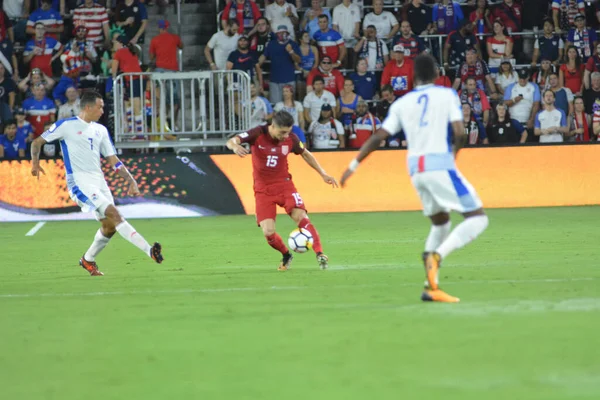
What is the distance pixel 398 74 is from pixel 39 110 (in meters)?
7.90

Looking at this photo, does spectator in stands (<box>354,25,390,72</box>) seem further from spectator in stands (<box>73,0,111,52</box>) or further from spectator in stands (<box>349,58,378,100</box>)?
spectator in stands (<box>73,0,111,52</box>)

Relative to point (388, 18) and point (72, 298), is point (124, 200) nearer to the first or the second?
point (388, 18)

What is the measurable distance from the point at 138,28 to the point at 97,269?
44.7 ft

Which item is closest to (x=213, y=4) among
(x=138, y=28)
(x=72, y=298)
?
(x=138, y=28)

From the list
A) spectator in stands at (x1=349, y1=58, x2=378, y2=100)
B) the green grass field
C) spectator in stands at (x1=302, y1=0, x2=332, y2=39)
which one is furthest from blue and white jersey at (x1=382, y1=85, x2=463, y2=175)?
spectator in stands at (x1=302, y1=0, x2=332, y2=39)

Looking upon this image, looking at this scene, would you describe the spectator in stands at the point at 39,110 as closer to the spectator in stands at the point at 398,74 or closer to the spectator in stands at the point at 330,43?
the spectator in stands at the point at 330,43

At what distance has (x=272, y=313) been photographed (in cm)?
827

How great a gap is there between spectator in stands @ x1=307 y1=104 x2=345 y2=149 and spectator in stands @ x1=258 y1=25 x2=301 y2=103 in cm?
150

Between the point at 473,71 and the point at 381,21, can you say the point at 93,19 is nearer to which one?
the point at 381,21

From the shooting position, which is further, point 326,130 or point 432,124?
point 326,130

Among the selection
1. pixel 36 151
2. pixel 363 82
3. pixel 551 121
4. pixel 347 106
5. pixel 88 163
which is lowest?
pixel 551 121

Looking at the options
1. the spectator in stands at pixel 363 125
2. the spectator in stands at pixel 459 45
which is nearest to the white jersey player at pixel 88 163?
the spectator in stands at pixel 363 125

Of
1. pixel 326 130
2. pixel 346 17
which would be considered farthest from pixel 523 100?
pixel 346 17

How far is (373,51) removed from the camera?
24266 millimetres
